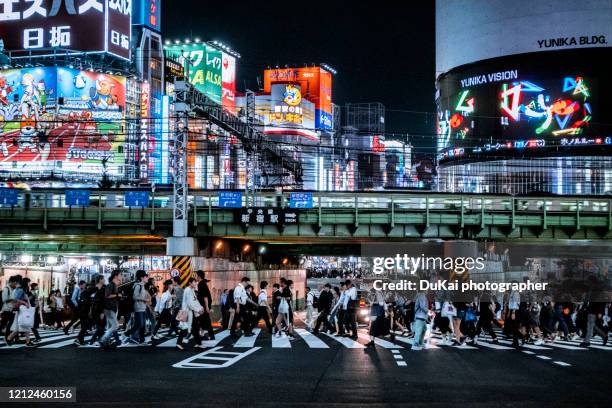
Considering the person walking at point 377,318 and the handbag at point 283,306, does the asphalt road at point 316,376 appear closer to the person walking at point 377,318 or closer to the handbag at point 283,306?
the person walking at point 377,318

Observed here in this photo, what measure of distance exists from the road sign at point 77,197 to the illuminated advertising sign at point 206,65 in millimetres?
58858

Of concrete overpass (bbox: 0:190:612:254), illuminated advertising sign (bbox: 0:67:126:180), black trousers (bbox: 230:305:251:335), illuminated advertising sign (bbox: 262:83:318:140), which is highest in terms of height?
illuminated advertising sign (bbox: 262:83:318:140)

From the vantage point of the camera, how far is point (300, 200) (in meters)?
44.2

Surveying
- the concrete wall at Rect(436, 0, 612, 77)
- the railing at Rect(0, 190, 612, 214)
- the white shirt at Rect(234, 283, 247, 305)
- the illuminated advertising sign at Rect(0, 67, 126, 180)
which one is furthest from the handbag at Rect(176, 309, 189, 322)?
the concrete wall at Rect(436, 0, 612, 77)

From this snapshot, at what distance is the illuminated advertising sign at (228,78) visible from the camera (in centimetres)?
10634

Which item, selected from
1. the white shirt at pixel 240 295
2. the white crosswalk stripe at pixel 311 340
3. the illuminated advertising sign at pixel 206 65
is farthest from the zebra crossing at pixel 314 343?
the illuminated advertising sign at pixel 206 65

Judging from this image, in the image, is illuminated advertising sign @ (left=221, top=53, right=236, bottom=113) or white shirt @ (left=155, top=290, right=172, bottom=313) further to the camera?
illuminated advertising sign @ (left=221, top=53, right=236, bottom=113)

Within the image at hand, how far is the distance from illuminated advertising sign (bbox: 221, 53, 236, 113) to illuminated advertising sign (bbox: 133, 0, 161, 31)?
12109mm

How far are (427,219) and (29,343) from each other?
22548 mm

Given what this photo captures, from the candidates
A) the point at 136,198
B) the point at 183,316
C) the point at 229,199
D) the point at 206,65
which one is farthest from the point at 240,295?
the point at 206,65

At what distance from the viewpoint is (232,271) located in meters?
42.8

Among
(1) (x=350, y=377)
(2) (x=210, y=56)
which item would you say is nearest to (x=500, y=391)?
(1) (x=350, y=377)

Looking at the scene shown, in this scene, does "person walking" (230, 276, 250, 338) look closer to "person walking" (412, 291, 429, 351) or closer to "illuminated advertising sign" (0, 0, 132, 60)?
"person walking" (412, 291, 429, 351)

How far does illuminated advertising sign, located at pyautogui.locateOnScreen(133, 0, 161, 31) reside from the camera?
92688 millimetres
